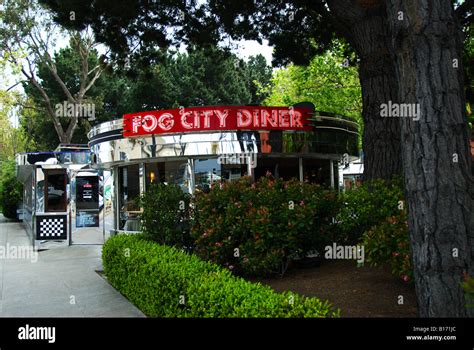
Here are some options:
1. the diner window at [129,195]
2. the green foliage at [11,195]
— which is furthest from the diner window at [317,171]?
the green foliage at [11,195]

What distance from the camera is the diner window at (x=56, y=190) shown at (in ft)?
51.6

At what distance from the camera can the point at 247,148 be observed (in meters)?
11.3

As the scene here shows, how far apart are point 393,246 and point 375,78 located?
375cm

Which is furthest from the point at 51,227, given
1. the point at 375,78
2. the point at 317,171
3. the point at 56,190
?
the point at 375,78

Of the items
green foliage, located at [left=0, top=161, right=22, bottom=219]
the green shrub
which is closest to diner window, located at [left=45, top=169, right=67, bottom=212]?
the green shrub

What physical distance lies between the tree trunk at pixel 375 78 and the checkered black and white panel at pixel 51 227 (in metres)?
10.6

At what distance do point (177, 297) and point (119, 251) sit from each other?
9.30ft

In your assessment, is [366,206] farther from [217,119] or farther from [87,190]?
[87,190]

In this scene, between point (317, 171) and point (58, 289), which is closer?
point (58, 289)

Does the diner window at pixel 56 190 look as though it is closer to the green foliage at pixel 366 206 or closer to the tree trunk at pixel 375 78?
the tree trunk at pixel 375 78

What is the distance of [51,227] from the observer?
14711mm
